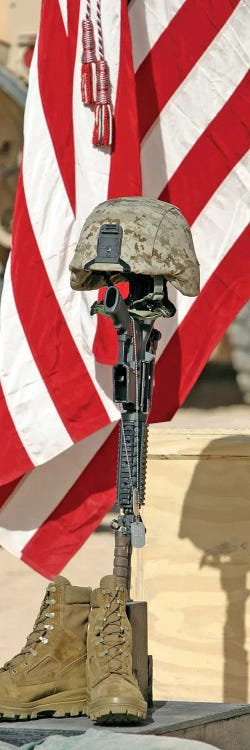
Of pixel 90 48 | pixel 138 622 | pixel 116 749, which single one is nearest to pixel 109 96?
pixel 90 48

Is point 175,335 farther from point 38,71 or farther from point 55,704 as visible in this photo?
point 55,704

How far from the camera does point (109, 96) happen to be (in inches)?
153

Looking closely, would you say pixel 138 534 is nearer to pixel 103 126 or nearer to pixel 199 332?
pixel 199 332

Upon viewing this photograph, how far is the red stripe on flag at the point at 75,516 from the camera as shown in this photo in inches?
162

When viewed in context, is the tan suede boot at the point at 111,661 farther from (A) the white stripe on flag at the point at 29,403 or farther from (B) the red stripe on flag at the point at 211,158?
(B) the red stripe on flag at the point at 211,158

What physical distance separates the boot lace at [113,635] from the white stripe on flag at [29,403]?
0.98 meters

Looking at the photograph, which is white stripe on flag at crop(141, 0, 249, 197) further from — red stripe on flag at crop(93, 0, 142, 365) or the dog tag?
the dog tag

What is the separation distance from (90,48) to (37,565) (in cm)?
133

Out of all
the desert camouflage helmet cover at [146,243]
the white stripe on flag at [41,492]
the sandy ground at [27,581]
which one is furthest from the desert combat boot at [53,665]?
the sandy ground at [27,581]

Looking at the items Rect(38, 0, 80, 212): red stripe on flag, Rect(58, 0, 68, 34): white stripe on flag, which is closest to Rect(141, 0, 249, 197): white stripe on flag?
Rect(38, 0, 80, 212): red stripe on flag

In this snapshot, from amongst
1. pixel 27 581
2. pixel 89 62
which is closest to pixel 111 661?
pixel 89 62

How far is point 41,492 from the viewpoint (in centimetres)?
413

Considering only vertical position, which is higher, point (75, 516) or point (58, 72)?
point (58, 72)

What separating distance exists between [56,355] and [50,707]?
3.88ft
